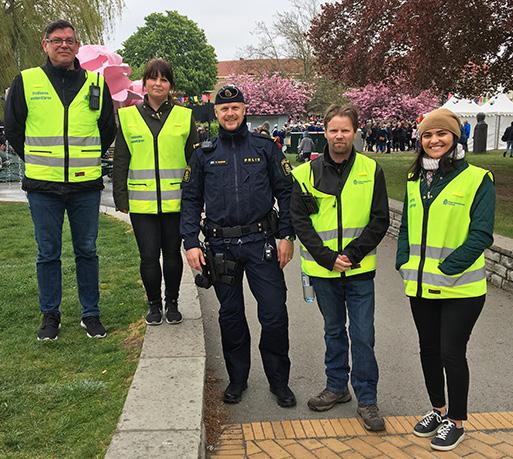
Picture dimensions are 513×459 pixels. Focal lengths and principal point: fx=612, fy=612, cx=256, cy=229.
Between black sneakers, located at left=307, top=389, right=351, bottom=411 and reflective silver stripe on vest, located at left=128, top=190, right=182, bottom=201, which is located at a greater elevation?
reflective silver stripe on vest, located at left=128, top=190, right=182, bottom=201

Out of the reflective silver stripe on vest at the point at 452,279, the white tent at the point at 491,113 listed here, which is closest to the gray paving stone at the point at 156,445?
the reflective silver stripe on vest at the point at 452,279

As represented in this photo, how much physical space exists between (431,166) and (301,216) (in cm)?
79

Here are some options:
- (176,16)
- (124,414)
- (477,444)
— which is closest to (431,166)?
(477,444)

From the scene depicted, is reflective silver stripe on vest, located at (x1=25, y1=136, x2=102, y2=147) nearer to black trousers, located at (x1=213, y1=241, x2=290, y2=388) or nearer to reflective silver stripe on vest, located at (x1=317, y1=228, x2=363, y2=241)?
black trousers, located at (x1=213, y1=241, x2=290, y2=388)

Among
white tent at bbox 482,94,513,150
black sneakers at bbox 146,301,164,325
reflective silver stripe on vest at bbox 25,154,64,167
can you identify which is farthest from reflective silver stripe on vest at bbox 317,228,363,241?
white tent at bbox 482,94,513,150

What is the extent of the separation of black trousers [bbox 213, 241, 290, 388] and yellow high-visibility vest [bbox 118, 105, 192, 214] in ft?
2.26

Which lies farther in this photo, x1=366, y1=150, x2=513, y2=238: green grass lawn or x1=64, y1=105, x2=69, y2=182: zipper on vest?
x1=366, y1=150, x2=513, y2=238: green grass lawn

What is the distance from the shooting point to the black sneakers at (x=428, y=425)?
3.46 metres

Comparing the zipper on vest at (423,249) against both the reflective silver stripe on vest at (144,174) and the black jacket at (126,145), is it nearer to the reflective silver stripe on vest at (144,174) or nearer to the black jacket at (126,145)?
the black jacket at (126,145)

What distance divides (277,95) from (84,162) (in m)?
49.6

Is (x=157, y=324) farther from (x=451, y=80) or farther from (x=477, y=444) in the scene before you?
(x=451, y=80)

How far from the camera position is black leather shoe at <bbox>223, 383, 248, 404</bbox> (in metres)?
3.91

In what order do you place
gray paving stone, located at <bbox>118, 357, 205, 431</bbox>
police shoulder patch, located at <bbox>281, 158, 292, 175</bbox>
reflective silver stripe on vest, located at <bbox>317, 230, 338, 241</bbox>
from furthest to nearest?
police shoulder patch, located at <bbox>281, 158, 292, 175</bbox> < reflective silver stripe on vest, located at <bbox>317, 230, 338, 241</bbox> < gray paving stone, located at <bbox>118, 357, 205, 431</bbox>

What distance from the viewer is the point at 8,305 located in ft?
17.7
